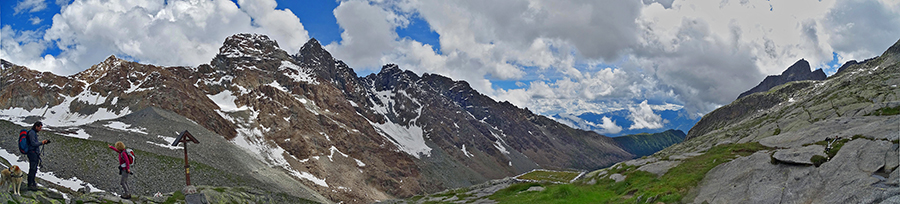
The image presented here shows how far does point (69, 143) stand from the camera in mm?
73500

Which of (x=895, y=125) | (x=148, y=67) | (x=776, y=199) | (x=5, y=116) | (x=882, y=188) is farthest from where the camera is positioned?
(x=148, y=67)

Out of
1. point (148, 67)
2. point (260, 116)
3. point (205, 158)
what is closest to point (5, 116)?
point (148, 67)

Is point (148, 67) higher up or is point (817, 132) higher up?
point (148, 67)

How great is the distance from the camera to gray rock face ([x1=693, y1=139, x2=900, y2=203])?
1491cm

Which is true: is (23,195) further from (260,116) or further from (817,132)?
(260,116)

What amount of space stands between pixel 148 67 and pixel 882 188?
21782 centimetres

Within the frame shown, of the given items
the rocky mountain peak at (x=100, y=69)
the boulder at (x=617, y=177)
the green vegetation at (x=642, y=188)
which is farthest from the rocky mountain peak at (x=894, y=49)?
the rocky mountain peak at (x=100, y=69)

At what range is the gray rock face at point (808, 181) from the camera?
14906 mm

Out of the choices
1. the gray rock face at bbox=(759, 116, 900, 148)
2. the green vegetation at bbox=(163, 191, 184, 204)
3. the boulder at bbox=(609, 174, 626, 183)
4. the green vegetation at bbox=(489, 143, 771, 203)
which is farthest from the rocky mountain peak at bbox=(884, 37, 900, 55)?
the green vegetation at bbox=(163, 191, 184, 204)

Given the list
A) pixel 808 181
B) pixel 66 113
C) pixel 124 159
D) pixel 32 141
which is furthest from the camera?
pixel 66 113

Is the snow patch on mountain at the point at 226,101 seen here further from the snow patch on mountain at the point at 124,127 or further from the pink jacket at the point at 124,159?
the pink jacket at the point at 124,159

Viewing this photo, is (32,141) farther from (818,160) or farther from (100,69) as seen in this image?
(100,69)

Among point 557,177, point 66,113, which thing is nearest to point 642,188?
point 557,177

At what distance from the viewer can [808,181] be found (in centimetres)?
1725
